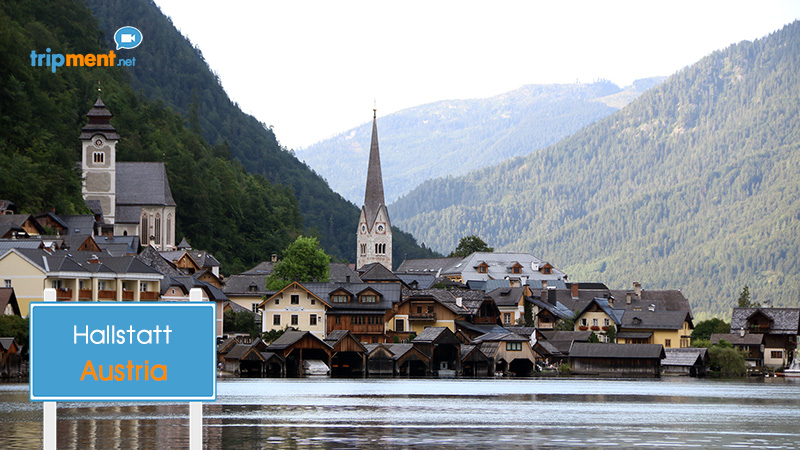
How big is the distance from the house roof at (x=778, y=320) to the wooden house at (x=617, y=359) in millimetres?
25920

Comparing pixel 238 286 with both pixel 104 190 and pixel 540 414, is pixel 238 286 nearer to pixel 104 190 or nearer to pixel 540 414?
pixel 104 190

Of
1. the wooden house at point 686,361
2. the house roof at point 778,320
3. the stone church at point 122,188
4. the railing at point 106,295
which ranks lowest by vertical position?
the wooden house at point 686,361

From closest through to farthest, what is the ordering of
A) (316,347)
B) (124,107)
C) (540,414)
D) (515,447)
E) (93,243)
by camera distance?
(515,447), (540,414), (316,347), (93,243), (124,107)

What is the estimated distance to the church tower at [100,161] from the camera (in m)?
141

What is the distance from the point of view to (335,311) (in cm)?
10962

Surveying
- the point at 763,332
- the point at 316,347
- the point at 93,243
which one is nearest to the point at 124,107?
the point at 93,243

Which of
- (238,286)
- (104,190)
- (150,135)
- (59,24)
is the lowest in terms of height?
(238,286)

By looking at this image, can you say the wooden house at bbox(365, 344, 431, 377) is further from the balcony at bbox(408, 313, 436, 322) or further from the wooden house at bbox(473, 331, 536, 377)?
the balcony at bbox(408, 313, 436, 322)

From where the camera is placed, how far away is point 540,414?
49469 millimetres

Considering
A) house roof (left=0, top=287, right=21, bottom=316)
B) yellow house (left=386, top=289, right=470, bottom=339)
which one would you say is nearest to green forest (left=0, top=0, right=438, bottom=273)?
house roof (left=0, top=287, right=21, bottom=316)

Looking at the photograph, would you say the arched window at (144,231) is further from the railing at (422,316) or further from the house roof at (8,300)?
the house roof at (8,300)

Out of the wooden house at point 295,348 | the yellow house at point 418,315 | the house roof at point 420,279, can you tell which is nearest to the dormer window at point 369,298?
the yellow house at point 418,315

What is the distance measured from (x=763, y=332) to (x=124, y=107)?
94078mm

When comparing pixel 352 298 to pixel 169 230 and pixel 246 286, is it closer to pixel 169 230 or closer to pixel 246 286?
pixel 246 286
